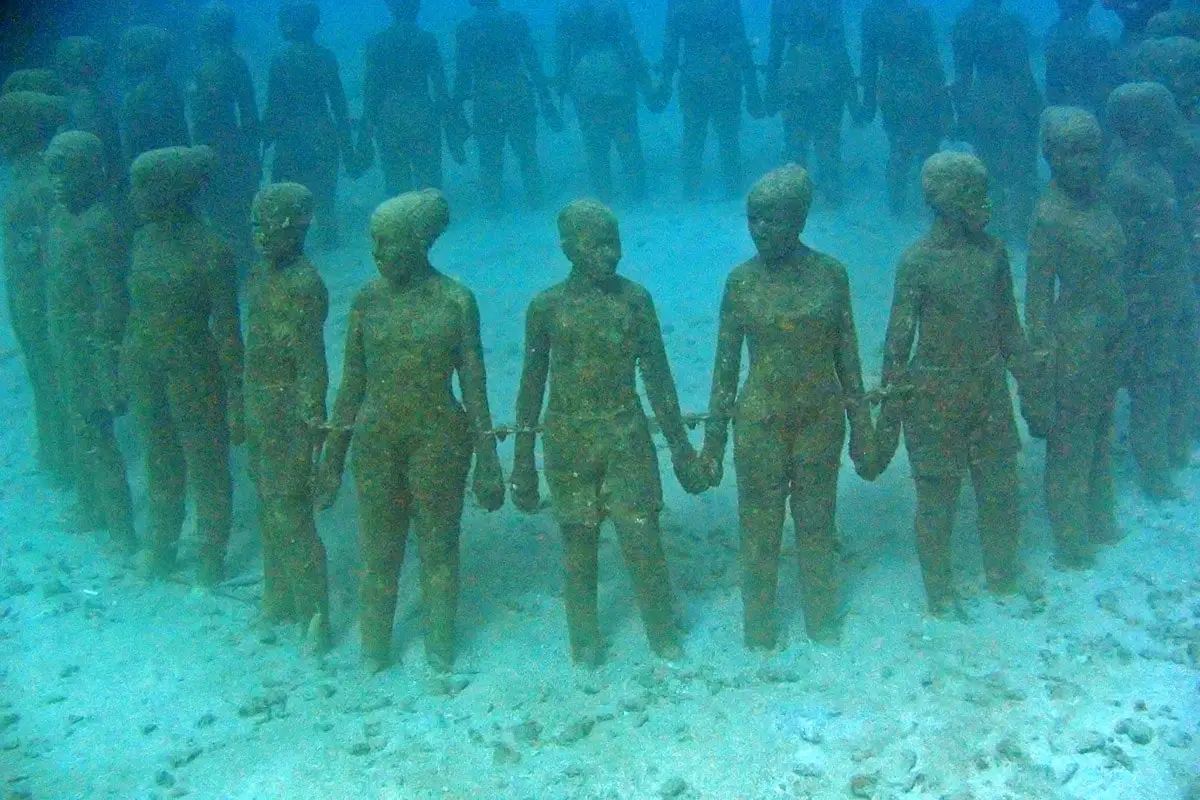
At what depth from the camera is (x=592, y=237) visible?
14.8 ft

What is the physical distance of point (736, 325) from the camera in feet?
15.5

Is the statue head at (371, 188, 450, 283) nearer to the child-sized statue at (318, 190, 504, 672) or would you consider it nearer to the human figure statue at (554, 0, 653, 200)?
the child-sized statue at (318, 190, 504, 672)

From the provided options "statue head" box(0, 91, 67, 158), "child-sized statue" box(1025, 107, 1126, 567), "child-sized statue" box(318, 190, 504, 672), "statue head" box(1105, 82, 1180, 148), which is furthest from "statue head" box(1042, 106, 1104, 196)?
"statue head" box(0, 91, 67, 158)

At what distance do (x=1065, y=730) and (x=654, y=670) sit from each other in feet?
6.13

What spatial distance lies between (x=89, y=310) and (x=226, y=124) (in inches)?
162

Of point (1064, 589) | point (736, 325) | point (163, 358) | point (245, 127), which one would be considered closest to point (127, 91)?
point (245, 127)

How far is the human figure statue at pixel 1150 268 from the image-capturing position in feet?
18.6

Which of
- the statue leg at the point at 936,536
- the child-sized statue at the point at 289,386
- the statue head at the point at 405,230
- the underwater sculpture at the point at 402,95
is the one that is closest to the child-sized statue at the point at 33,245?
the child-sized statue at the point at 289,386

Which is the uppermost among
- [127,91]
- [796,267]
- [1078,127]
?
[127,91]

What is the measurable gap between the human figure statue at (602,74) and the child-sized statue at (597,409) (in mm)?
6688

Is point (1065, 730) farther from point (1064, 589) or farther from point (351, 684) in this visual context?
point (351, 684)

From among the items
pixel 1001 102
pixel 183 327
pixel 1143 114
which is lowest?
pixel 183 327

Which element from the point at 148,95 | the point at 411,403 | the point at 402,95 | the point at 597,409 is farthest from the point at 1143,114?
the point at 148,95

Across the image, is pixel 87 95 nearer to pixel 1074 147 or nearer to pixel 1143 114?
pixel 1074 147
